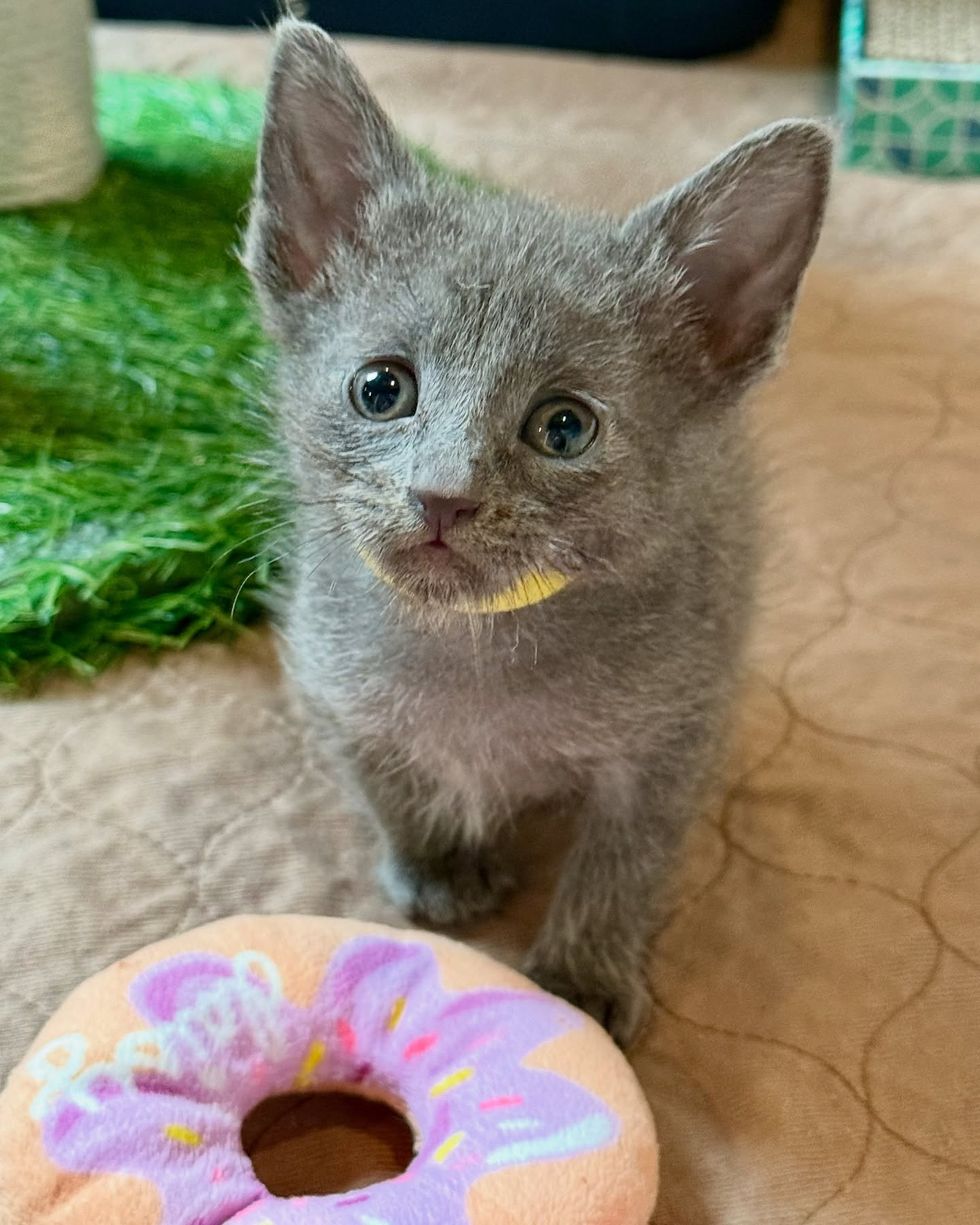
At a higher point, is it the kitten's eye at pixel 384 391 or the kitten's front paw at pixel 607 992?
the kitten's eye at pixel 384 391

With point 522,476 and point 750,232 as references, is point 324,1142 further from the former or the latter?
point 750,232

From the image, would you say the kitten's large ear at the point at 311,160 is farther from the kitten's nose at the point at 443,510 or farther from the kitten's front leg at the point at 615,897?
the kitten's front leg at the point at 615,897

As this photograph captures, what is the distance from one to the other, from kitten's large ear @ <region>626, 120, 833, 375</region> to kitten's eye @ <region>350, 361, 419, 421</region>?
0.20 m

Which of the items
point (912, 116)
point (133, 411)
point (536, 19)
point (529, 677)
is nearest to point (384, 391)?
point (529, 677)

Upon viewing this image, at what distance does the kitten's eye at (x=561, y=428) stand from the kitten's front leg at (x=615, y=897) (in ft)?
0.97

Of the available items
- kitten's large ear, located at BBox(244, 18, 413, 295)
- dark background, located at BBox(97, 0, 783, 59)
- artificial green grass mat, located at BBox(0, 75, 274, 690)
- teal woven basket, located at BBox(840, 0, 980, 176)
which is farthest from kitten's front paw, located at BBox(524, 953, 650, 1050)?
dark background, located at BBox(97, 0, 783, 59)

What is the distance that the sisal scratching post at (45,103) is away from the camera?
74.0 inches

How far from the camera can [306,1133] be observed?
0.96 metres

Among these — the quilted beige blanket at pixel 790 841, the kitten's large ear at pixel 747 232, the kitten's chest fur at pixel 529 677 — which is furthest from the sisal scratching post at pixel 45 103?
the kitten's large ear at pixel 747 232

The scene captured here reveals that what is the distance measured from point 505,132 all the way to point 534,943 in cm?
170

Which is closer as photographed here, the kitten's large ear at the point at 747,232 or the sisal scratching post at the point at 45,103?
the kitten's large ear at the point at 747,232

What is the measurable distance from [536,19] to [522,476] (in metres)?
2.19

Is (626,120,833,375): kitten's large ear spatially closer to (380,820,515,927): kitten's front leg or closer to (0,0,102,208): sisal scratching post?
A: (380,820,515,927): kitten's front leg

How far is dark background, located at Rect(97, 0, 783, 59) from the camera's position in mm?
2666
